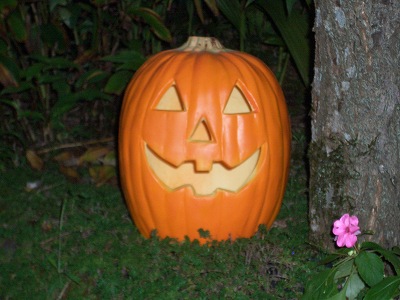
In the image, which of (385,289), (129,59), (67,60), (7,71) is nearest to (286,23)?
(129,59)

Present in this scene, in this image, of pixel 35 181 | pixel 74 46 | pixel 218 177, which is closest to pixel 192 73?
pixel 218 177

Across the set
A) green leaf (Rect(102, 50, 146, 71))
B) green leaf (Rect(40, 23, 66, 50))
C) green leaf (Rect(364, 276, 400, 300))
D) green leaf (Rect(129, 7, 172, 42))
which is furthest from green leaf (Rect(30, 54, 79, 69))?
green leaf (Rect(364, 276, 400, 300))

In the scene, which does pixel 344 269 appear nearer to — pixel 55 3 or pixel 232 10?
pixel 232 10

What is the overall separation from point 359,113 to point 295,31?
3.57 ft

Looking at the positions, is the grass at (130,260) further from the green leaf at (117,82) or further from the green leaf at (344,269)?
the green leaf at (117,82)

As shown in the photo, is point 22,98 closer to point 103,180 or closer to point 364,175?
point 103,180

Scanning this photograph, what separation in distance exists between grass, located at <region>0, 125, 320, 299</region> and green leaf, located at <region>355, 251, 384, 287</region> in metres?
0.28

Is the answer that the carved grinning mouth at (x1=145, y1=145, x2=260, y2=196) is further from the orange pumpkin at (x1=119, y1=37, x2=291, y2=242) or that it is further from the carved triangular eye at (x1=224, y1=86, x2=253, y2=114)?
the carved triangular eye at (x1=224, y1=86, x2=253, y2=114)

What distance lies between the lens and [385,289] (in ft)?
4.96

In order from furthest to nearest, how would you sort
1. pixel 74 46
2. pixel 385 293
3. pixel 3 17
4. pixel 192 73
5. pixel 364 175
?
pixel 74 46, pixel 3 17, pixel 192 73, pixel 364 175, pixel 385 293

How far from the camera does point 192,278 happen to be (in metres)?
1.91

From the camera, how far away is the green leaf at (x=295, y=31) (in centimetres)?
279

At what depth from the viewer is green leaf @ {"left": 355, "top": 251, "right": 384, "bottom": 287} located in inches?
62.8

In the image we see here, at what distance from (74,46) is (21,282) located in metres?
1.74
